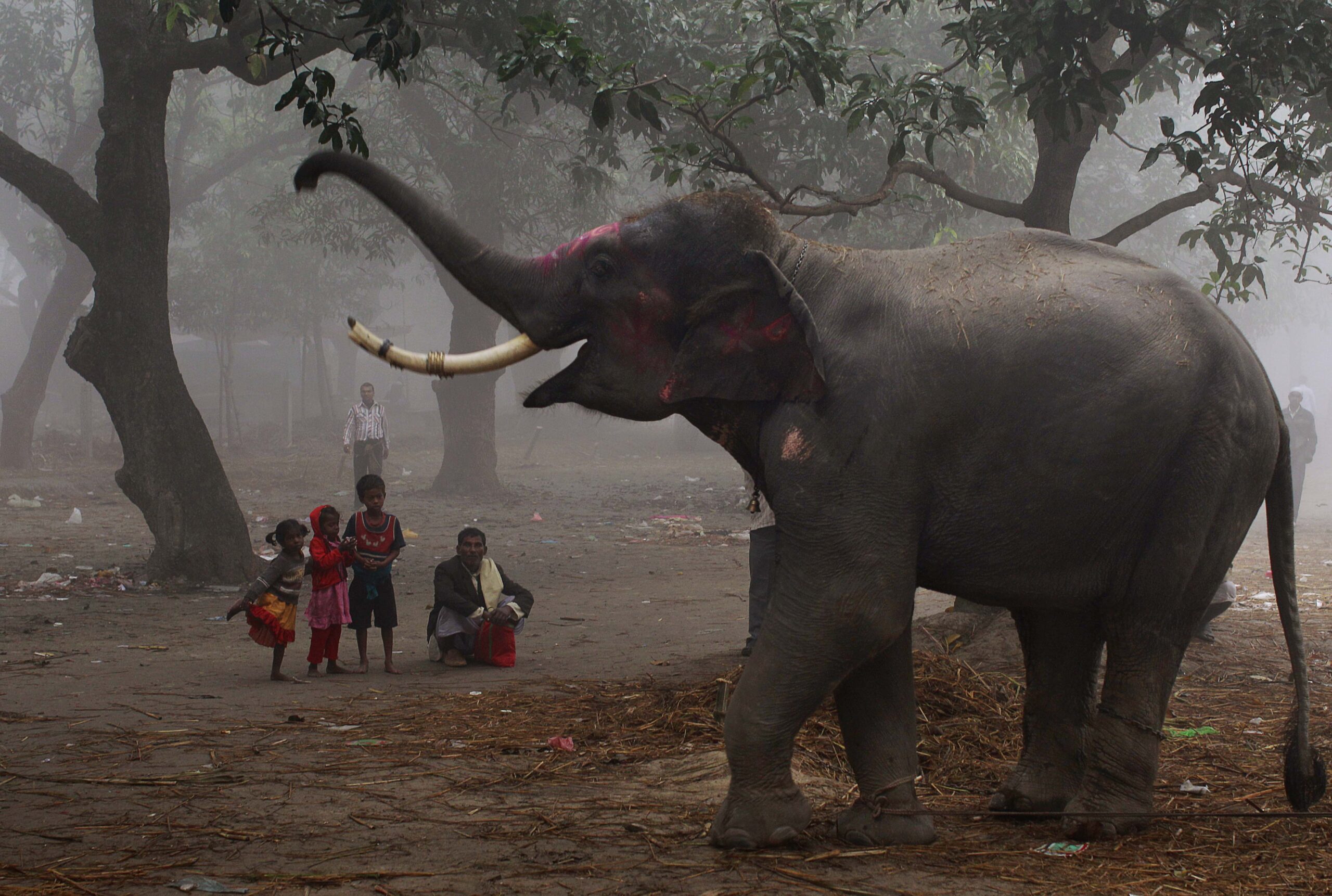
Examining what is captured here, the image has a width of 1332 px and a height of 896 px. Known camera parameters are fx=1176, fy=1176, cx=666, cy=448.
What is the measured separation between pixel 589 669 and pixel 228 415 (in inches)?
856

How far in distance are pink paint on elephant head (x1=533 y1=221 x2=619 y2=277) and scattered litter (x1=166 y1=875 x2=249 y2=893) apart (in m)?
2.14

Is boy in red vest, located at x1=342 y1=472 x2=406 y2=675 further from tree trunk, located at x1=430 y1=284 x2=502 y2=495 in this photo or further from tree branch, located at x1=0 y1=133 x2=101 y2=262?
tree trunk, located at x1=430 y1=284 x2=502 y2=495

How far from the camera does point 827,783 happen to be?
15.4 feet

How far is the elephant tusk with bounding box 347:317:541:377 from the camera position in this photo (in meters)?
3.74

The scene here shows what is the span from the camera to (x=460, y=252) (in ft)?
13.3

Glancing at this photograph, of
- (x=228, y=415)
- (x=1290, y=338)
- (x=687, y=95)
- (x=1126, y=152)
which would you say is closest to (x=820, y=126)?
(x=687, y=95)

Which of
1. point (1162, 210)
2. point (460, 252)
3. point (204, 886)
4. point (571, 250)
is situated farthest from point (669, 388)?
point (1162, 210)

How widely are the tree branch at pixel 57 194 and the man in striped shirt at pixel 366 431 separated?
530 centimetres

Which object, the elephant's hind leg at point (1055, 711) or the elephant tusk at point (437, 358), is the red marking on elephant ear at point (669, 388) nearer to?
the elephant tusk at point (437, 358)

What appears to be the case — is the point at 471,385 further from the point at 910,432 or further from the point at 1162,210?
the point at 910,432

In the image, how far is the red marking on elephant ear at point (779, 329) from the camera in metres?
3.76

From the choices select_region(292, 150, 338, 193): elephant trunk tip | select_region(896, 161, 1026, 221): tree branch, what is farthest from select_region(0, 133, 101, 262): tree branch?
select_region(292, 150, 338, 193): elephant trunk tip

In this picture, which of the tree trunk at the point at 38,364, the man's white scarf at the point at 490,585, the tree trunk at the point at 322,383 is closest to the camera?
the man's white scarf at the point at 490,585

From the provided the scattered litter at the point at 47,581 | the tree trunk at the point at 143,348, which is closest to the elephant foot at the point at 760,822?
the tree trunk at the point at 143,348
